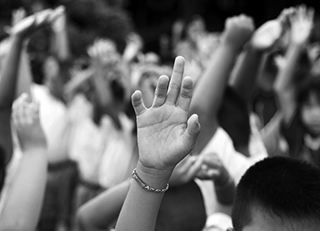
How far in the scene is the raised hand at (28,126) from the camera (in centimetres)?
185

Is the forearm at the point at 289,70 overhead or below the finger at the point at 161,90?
below

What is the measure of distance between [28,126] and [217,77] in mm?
782

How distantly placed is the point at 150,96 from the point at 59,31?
1.37 meters

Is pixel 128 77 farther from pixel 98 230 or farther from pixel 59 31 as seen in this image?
pixel 98 230

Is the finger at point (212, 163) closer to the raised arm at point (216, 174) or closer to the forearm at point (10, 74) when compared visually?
the raised arm at point (216, 174)

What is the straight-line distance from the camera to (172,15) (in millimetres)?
A: 13234

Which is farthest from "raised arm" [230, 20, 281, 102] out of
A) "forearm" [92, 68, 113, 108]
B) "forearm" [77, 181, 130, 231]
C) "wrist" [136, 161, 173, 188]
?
"forearm" [92, 68, 113, 108]

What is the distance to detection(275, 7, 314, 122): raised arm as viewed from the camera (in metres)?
3.29

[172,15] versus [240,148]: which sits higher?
[240,148]

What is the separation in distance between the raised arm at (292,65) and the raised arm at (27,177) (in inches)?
70.3

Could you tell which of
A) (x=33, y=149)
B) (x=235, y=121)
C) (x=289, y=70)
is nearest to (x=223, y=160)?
(x=235, y=121)

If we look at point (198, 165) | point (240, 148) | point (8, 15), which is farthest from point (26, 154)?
point (8, 15)

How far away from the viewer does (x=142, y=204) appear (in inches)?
54.9

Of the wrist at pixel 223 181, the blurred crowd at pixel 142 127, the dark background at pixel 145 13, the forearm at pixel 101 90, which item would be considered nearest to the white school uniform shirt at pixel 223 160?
the blurred crowd at pixel 142 127
